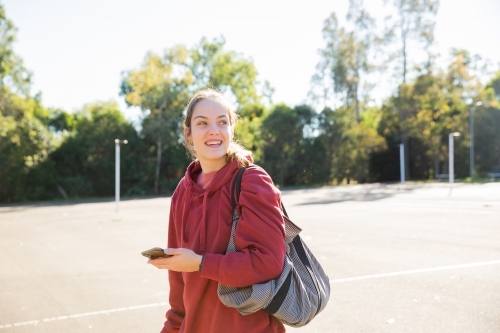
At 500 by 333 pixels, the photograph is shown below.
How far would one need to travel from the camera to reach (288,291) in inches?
72.9

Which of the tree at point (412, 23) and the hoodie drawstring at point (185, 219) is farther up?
the tree at point (412, 23)

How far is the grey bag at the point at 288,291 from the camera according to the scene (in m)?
1.82

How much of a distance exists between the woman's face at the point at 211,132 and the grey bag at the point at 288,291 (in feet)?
0.58

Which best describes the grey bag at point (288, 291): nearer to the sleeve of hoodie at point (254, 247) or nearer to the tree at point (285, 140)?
the sleeve of hoodie at point (254, 247)

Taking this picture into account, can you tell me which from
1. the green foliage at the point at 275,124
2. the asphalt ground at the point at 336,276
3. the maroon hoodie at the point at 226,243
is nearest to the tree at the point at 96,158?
the green foliage at the point at 275,124

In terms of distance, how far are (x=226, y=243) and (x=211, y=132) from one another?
45 cm

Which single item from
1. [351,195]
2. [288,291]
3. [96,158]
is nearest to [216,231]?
[288,291]

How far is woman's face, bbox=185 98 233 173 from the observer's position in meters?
2.09

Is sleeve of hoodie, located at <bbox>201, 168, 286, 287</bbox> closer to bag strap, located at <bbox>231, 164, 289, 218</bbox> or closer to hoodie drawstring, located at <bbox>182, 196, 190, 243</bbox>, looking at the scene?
bag strap, located at <bbox>231, 164, 289, 218</bbox>

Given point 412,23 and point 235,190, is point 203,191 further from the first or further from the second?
point 412,23

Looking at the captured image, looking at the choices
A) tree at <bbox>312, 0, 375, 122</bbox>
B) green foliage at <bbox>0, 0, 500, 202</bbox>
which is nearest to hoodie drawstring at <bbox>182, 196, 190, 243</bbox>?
green foliage at <bbox>0, 0, 500, 202</bbox>

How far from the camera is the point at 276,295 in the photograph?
183 cm

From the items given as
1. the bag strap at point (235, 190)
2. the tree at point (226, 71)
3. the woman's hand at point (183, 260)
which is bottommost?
the woman's hand at point (183, 260)

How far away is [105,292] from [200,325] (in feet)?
15.0
